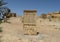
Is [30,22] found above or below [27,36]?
above

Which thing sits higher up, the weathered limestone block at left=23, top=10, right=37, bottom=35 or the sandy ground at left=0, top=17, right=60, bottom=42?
the weathered limestone block at left=23, top=10, right=37, bottom=35

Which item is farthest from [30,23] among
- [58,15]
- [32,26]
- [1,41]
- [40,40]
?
[58,15]

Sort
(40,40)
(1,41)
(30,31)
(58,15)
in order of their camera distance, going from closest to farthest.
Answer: (1,41), (40,40), (30,31), (58,15)

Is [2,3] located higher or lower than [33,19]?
higher

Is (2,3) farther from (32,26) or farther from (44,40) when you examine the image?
(44,40)

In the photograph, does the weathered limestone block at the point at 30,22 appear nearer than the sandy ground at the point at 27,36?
No

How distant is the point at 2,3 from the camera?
1772 cm

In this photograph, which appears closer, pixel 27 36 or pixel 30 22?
pixel 27 36

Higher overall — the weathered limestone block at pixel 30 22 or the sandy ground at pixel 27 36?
the weathered limestone block at pixel 30 22

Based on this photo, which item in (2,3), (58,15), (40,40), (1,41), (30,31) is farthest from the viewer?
(58,15)

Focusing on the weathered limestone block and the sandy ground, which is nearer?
the sandy ground

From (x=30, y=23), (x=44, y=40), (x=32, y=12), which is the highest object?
(x=32, y=12)

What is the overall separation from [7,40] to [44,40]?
2.25 m

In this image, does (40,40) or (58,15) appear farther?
(58,15)
